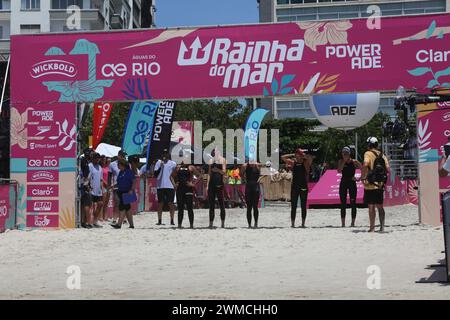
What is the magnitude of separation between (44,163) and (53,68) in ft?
6.95

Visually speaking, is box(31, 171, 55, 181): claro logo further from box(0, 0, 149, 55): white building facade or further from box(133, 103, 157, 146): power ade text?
box(0, 0, 149, 55): white building facade

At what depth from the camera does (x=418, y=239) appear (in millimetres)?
12562

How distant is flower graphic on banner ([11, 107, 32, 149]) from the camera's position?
16531 mm

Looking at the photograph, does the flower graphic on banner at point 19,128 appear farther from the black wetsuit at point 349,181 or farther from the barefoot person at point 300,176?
the black wetsuit at point 349,181

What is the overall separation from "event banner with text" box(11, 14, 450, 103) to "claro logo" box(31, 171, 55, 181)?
163cm

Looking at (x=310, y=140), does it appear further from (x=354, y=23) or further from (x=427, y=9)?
(x=354, y=23)

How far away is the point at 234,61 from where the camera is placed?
1591cm

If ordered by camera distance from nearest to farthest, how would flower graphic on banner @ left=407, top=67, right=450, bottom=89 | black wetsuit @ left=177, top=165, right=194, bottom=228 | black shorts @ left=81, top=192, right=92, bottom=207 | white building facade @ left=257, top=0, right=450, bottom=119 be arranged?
flower graphic on banner @ left=407, top=67, right=450, bottom=89, black wetsuit @ left=177, top=165, right=194, bottom=228, black shorts @ left=81, top=192, right=92, bottom=207, white building facade @ left=257, top=0, right=450, bottom=119

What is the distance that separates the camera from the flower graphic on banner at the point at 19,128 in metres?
16.5

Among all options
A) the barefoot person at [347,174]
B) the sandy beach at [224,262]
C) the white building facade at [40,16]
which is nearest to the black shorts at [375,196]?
the sandy beach at [224,262]

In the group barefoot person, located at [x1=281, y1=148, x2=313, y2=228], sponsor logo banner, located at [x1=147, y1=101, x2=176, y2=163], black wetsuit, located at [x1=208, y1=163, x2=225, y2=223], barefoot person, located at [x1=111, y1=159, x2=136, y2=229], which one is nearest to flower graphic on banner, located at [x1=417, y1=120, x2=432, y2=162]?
barefoot person, located at [x1=281, y1=148, x2=313, y2=228]

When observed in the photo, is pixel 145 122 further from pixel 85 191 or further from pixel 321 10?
pixel 321 10
